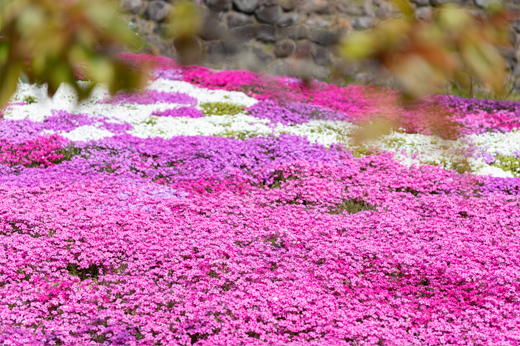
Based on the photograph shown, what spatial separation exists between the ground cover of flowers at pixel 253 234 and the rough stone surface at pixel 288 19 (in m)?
0.22

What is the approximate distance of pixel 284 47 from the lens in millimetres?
1767

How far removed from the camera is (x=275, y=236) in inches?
263

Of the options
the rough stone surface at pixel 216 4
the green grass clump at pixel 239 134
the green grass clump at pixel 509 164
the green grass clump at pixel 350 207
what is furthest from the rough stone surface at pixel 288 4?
the green grass clump at pixel 509 164

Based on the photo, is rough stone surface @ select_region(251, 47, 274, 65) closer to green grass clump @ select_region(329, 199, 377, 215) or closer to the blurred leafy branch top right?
the blurred leafy branch top right

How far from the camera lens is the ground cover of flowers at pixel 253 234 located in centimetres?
477

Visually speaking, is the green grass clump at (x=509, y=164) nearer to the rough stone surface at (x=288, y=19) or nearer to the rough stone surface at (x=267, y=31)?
the rough stone surface at (x=288, y=19)

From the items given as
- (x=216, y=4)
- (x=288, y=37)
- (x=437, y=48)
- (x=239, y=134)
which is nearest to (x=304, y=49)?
(x=288, y=37)

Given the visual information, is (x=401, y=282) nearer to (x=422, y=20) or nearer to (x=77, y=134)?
(x=422, y=20)

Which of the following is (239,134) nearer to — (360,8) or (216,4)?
(360,8)

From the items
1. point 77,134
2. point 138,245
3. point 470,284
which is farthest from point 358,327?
point 77,134

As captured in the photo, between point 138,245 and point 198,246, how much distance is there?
0.71 m

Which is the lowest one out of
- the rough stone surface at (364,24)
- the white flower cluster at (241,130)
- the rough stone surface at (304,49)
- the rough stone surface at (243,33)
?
the white flower cluster at (241,130)

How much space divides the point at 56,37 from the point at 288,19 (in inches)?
31.1

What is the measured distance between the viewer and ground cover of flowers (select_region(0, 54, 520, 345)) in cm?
477
